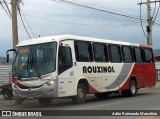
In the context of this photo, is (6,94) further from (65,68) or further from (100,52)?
(65,68)

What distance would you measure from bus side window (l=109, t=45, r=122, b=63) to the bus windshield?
210 inches

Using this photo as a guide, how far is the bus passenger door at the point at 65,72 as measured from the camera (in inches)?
744

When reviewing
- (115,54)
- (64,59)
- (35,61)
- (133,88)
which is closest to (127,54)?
(115,54)

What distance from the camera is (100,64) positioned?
22.3m

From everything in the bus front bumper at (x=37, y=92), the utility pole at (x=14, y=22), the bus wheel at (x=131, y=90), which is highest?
the utility pole at (x=14, y=22)

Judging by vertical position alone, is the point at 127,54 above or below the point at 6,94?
above

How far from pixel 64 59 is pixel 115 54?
217 inches

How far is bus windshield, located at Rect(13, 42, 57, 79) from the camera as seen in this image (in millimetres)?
18781

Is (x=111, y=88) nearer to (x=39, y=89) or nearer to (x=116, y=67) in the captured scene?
(x=116, y=67)

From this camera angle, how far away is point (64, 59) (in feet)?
63.3

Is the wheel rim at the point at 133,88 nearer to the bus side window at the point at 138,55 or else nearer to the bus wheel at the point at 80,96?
the bus side window at the point at 138,55

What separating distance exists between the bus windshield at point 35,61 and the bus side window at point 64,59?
298 millimetres

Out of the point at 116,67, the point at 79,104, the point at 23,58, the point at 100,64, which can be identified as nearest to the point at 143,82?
the point at 116,67

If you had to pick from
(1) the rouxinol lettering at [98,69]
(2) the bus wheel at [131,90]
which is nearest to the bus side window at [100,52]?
(1) the rouxinol lettering at [98,69]
